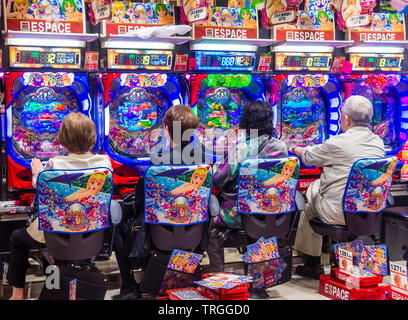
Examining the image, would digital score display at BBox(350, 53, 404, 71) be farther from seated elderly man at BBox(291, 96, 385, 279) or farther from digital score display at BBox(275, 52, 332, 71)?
seated elderly man at BBox(291, 96, 385, 279)

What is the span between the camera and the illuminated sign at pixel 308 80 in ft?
16.6

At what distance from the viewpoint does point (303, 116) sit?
519cm

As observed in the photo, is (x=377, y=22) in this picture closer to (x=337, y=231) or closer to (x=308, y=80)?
(x=308, y=80)

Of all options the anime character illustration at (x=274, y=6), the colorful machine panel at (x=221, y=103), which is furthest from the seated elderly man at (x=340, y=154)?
the anime character illustration at (x=274, y=6)

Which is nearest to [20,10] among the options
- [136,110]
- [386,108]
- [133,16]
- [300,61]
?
[133,16]

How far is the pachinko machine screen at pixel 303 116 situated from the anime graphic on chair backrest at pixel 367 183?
1.33 metres

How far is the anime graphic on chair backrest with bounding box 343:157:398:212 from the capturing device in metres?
3.79

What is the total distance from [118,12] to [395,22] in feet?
9.22

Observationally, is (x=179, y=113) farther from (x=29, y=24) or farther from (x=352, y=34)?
(x=352, y=34)

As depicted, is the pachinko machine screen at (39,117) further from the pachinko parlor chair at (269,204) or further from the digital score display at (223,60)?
the pachinko parlor chair at (269,204)

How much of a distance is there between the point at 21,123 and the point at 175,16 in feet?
5.35

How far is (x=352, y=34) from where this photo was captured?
5.47 metres

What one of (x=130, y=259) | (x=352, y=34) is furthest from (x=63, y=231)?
(x=352, y=34)

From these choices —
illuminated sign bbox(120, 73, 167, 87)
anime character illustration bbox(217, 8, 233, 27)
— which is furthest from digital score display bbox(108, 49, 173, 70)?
anime character illustration bbox(217, 8, 233, 27)
